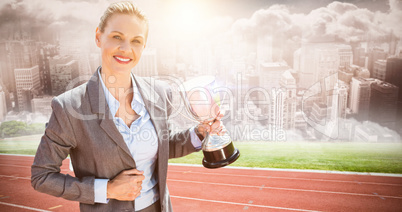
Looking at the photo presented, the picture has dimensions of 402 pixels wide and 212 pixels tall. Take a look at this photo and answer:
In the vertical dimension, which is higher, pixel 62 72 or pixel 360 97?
pixel 62 72

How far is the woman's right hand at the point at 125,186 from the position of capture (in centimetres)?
87

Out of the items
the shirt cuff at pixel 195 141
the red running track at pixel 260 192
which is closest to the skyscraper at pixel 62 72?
the red running track at pixel 260 192

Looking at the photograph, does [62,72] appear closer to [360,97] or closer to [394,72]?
[360,97]

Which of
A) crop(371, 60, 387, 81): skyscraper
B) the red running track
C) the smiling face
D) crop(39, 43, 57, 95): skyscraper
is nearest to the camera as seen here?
the smiling face

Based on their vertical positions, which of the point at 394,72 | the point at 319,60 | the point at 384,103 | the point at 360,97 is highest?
the point at 319,60

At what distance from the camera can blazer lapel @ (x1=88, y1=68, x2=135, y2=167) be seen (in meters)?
0.88

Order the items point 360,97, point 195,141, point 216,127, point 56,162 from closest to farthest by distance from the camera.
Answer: point 56,162 → point 216,127 → point 195,141 → point 360,97

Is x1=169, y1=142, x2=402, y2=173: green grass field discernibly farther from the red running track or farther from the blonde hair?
the blonde hair

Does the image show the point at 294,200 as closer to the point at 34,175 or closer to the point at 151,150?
the point at 151,150

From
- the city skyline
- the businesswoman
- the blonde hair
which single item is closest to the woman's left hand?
the businesswoman

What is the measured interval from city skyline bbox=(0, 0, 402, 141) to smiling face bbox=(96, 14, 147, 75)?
5.28m

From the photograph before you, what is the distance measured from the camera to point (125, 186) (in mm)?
869

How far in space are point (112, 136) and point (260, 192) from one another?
385 centimetres

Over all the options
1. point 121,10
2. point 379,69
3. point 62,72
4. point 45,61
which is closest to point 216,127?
point 121,10
